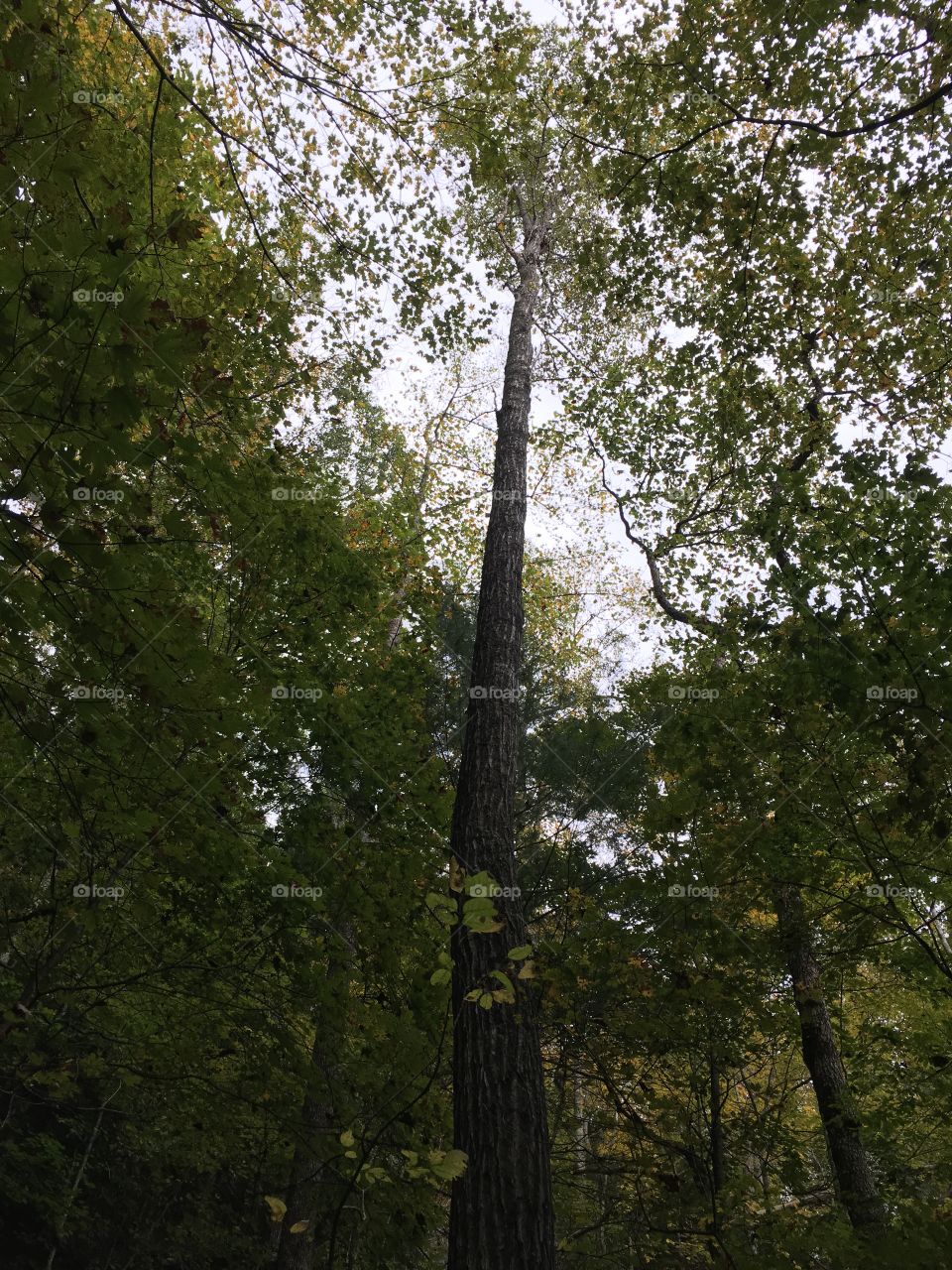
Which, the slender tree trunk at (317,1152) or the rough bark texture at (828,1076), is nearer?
the slender tree trunk at (317,1152)

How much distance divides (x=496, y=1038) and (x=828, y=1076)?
527 centimetres

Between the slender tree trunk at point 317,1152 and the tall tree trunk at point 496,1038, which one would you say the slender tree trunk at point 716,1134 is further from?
the tall tree trunk at point 496,1038

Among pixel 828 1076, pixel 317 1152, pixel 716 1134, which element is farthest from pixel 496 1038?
pixel 828 1076

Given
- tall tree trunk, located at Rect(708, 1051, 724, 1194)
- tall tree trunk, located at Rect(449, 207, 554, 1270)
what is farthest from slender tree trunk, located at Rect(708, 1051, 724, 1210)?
tall tree trunk, located at Rect(449, 207, 554, 1270)

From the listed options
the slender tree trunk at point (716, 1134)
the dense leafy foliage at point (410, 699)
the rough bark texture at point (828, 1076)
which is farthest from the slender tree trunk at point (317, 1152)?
the rough bark texture at point (828, 1076)

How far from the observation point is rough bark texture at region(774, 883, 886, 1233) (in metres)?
6.10

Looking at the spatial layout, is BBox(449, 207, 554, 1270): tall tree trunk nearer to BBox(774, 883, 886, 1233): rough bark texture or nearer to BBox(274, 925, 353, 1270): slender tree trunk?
BBox(274, 925, 353, 1270): slender tree trunk

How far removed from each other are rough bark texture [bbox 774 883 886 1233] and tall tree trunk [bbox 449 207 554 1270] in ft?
10.1

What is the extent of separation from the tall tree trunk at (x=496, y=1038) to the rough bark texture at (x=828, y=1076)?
3064mm

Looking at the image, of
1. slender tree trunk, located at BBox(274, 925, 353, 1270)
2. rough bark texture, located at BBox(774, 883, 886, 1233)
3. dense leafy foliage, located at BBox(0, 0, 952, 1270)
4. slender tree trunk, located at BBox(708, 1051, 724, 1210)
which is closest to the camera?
dense leafy foliage, located at BBox(0, 0, 952, 1270)

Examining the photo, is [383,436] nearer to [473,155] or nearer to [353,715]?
[473,155]

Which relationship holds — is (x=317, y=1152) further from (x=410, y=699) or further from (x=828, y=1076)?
(x=828, y=1076)

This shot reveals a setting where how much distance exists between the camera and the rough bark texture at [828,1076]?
610 cm

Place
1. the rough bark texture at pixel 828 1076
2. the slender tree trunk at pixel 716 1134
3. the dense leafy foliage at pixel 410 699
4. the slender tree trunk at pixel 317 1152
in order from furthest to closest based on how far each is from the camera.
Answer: the rough bark texture at pixel 828 1076
the slender tree trunk at pixel 716 1134
the slender tree trunk at pixel 317 1152
the dense leafy foliage at pixel 410 699
